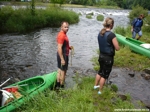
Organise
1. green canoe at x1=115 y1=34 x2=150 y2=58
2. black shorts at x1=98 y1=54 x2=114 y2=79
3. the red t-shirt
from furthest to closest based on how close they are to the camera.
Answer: green canoe at x1=115 y1=34 x2=150 y2=58
the red t-shirt
black shorts at x1=98 y1=54 x2=114 y2=79

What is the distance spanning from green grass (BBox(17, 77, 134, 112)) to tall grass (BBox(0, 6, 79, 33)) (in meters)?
12.6

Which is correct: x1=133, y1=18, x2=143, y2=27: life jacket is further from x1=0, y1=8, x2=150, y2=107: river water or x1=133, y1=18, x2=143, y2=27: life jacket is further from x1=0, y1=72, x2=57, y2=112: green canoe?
x1=0, y1=72, x2=57, y2=112: green canoe

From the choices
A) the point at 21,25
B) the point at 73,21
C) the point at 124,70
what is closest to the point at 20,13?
the point at 21,25

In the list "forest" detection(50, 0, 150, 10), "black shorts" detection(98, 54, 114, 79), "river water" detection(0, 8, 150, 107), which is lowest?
"river water" detection(0, 8, 150, 107)

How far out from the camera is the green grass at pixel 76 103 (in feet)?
14.0

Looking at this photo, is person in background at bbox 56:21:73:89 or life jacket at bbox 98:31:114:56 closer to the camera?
life jacket at bbox 98:31:114:56

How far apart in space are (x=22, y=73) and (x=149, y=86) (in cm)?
492

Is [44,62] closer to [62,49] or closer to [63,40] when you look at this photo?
[62,49]

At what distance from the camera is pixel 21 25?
1675 cm

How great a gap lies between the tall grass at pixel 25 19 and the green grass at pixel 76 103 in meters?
12.6

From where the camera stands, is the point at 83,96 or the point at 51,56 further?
the point at 51,56

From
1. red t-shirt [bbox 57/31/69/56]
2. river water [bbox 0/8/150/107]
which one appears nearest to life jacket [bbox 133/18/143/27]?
river water [bbox 0/8/150/107]

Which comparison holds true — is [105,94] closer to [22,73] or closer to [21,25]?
[22,73]

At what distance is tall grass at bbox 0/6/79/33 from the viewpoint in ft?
53.1
